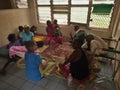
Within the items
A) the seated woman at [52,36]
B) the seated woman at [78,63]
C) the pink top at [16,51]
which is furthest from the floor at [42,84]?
the seated woman at [52,36]

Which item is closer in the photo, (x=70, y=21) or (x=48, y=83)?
(x=48, y=83)

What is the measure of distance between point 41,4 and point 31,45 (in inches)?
122

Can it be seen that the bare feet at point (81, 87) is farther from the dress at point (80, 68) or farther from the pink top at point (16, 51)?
the pink top at point (16, 51)

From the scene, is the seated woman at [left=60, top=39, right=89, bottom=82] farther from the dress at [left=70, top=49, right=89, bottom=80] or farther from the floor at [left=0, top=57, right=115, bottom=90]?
the floor at [left=0, top=57, right=115, bottom=90]

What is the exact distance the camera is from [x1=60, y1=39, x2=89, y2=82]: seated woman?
1.69 metres

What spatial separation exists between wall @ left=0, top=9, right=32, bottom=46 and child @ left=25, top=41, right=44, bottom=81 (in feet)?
7.40

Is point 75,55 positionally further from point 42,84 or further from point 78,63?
point 42,84

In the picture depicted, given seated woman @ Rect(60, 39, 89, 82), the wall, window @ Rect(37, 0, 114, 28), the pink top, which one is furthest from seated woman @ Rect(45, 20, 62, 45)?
seated woman @ Rect(60, 39, 89, 82)

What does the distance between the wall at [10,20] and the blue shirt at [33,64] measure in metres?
2.25

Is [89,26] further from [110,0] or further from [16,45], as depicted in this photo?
[16,45]

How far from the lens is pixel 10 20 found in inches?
151

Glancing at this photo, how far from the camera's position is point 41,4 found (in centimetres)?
427

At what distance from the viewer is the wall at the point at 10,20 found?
11.7 ft

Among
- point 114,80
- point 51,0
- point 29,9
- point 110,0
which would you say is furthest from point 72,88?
point 29,9
